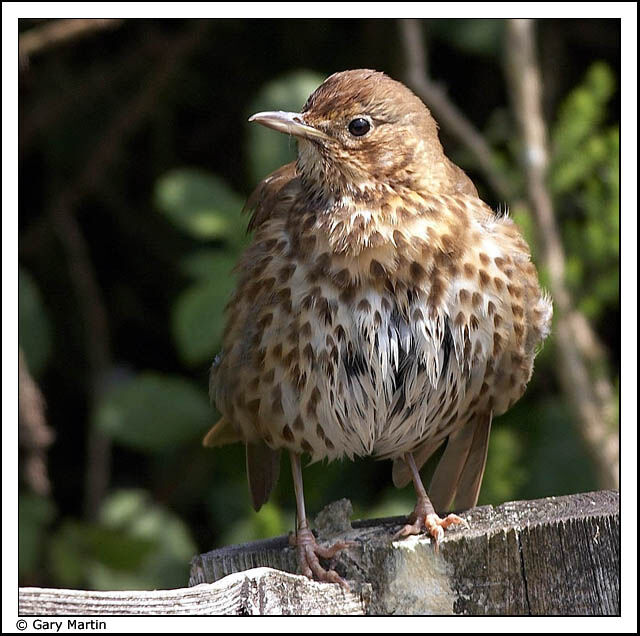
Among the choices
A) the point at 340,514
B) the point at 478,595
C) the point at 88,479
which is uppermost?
the point at 88,479

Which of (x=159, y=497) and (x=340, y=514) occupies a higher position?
(x=159, y=497)

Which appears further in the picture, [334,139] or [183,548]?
[183,548]

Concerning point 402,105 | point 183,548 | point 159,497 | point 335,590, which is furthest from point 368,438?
point 159,497

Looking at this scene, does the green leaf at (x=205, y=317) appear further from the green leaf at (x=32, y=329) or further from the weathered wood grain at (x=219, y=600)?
the weathered wood grain at (x=219, y=600)

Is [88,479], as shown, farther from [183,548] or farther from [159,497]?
[183,548]

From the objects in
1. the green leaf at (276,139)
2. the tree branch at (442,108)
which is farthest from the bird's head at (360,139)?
the tree branch at (442,108)

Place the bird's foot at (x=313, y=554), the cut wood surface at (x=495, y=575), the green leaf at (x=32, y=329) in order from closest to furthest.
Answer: the cut wood surface at (x=495, y=575) < the bird's foot at (x=313, y=554) < the green leaf at (x=32, y=329)

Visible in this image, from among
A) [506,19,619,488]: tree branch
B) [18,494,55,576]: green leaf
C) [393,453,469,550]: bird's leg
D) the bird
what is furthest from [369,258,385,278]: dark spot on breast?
[18,494,55,576]: green leaf
